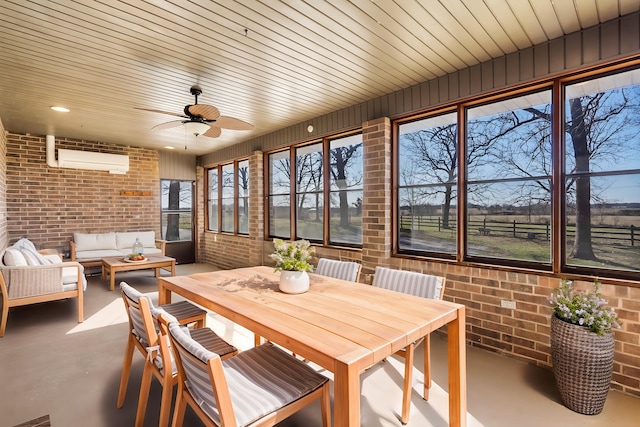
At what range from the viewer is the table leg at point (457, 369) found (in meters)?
1.85

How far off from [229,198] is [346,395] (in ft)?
20.3

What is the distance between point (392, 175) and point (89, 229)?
6030 mm

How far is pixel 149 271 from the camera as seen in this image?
21.9ft

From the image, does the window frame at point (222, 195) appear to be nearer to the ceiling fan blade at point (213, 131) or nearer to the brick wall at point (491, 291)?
the ceiling fan blade at point (213, 131)

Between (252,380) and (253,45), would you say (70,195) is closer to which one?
(253,45)

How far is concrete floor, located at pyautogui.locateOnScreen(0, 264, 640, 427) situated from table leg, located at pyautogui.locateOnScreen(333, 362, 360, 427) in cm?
92

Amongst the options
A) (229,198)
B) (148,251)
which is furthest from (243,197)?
(148,251)

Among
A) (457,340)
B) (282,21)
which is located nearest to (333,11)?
(282,21)

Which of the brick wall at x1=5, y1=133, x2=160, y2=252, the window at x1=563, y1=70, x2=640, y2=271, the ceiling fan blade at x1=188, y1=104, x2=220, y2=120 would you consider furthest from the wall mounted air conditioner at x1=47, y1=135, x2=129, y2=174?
the window at x1=563, y1=70, x2=640, y2=271

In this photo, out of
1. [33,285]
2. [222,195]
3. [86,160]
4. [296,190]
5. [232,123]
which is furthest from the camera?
[222,195]

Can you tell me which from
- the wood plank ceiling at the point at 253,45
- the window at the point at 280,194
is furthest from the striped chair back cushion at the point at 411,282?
the window at the point at 280,194

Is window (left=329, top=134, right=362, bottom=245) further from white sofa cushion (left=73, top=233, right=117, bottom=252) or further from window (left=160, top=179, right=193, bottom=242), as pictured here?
white sofa cushion (left=73, top=233, right=117, bottom=252)

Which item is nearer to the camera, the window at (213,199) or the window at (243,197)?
the window at (243,197)

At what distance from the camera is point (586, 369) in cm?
210
